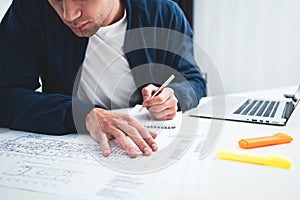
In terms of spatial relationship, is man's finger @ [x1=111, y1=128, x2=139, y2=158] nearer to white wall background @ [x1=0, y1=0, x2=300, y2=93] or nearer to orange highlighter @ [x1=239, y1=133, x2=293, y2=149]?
orange highlighter @ [x1=239, y1=133, x2=293, y2=149]

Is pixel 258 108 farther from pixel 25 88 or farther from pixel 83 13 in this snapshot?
pixel 25 88

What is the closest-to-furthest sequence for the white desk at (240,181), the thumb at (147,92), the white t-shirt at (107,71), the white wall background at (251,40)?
the white desk at (240,181), the thumb at (147,92), the white t-shirt at (107,71), the white wall background at (251,40)

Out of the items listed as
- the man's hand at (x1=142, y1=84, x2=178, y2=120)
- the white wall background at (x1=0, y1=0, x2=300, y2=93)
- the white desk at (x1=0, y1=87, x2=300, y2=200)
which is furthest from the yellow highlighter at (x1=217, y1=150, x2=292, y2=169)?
the white wall background at (x1=0, y1=0, x2=300, y2=93)

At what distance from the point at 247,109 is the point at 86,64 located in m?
0.50

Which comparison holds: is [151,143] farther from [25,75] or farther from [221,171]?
[25,75]

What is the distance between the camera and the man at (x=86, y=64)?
0.74m

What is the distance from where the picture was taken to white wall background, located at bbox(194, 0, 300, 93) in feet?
6.89

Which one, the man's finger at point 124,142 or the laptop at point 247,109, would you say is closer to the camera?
the man's finger at point 124,142

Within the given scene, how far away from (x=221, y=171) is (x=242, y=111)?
451 millimetres

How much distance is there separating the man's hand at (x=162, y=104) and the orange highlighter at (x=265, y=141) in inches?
8.7

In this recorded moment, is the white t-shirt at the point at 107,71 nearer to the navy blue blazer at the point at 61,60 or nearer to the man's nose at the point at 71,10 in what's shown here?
the navy blue blazer at the point at 61,60

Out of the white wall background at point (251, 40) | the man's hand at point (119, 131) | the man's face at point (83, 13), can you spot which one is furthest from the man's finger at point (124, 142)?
the white wall background at point (251, 40)

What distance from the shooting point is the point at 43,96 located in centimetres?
79

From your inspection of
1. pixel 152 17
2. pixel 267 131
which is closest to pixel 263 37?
pixel 152 17
